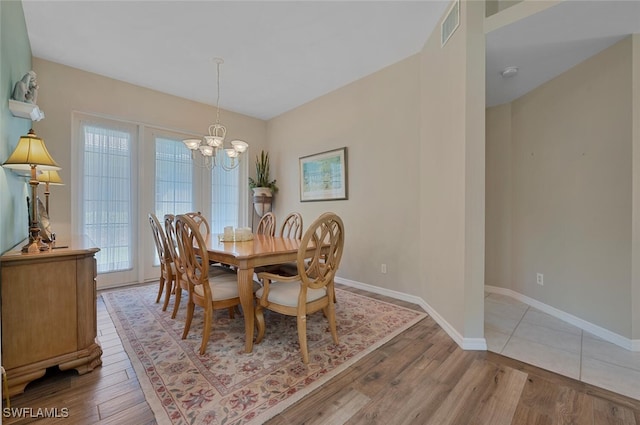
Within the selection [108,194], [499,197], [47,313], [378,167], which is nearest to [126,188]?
[108,194]

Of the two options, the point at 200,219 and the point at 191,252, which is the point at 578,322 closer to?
the point at 191,252

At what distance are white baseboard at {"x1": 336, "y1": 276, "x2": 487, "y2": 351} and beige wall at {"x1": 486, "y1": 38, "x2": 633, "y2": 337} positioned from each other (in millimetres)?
1205

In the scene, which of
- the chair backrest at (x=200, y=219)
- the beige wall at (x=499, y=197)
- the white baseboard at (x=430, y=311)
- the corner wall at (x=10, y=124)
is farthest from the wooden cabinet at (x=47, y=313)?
the beige wall at (x=499, y=197)

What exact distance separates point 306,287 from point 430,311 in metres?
1.57

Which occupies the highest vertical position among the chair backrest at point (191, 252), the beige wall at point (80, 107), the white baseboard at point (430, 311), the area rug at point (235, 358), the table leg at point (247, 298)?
the beige wall at point (80, 107)

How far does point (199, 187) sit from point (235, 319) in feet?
8.66

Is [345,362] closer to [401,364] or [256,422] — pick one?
[401,364]

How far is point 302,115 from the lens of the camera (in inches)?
177

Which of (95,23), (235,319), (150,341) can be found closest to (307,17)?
(95,23)

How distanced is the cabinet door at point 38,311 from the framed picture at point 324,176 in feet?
9.70

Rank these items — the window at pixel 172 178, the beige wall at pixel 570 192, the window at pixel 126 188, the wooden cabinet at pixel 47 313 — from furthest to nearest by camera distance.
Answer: the window at pixel 172 178 → the window at pixel 126 188 → the beige wall at pixel 570 192 → the wooden cabinet at pixel 47 313

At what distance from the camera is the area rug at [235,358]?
1417 mm

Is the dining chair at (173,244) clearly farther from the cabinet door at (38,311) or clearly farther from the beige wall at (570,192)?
the beige wall at (570,192)

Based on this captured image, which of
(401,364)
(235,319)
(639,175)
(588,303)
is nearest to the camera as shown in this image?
(401,364)
